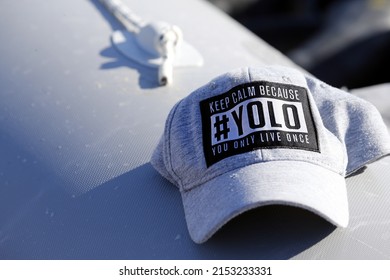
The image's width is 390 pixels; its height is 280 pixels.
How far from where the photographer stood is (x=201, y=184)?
826mm

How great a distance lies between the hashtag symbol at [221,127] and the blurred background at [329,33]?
1393 mm

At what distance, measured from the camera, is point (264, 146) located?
81cm

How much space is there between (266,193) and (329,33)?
1676 mm

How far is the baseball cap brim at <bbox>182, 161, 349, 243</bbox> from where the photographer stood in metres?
0.76

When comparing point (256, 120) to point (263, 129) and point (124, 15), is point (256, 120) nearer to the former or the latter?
point (263, 129)

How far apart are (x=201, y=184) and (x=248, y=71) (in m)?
0.15

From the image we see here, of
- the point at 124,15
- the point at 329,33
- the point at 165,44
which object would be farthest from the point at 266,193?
the point at 329,33

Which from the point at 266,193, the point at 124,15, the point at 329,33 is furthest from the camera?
the point at 329,33

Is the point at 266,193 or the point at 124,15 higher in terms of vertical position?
the point at 124,15

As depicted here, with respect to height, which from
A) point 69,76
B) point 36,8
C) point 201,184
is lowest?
point 201,184

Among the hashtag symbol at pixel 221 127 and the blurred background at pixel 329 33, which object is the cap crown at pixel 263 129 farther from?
the blurred background at pixel 329 33

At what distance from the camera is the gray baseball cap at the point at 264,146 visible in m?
0.77
